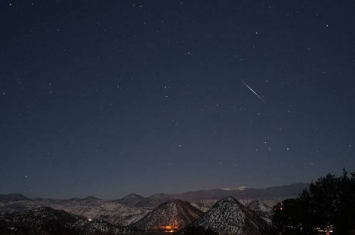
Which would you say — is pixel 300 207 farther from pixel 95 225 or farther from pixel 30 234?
pixel 95 225

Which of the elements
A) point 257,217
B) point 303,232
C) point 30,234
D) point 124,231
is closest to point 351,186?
point 303,232

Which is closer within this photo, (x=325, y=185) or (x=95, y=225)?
(x=325, y=185)

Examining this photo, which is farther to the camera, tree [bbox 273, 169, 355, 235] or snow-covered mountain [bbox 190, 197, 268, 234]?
snow-covered mountain [bbox 190, 197, 268, 234]

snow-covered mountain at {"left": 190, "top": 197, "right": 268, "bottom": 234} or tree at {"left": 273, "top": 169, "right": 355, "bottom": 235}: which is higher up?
tree at {"left": 273, "top": 169, "right": 355, "bottom": 235}

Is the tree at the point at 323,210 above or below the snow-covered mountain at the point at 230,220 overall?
above

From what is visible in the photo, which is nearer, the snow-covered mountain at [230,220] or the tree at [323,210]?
the tree at [323,210]

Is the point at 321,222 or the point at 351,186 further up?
the point at 351,186
